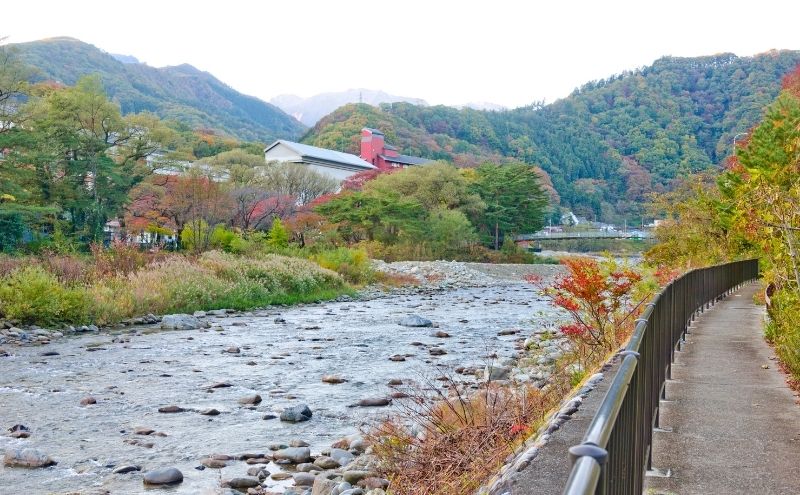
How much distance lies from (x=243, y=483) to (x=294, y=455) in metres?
0.94

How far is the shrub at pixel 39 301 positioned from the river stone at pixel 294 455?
1292 centimetres

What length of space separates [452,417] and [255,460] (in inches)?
87.0

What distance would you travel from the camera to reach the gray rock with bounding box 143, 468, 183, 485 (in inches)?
287

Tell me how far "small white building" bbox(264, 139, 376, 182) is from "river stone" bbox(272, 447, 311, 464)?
6851 cm

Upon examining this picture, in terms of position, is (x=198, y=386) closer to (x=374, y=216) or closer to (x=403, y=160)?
(x=374, y=216)

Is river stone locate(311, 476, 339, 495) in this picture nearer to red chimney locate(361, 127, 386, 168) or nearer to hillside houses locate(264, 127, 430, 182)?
hillside houses locate(264, 127, 430, 182)

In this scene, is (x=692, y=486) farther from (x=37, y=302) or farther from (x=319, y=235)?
(x=319, y=235)

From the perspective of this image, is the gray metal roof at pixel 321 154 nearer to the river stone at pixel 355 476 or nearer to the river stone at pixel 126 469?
the river stone at pixel 126 469

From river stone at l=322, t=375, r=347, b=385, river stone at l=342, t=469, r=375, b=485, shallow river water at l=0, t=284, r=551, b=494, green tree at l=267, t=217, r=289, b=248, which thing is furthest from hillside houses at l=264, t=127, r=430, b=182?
river stone at l=342, t=469, r=375, b=485

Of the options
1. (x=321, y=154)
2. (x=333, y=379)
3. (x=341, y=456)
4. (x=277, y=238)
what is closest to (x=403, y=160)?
(x=321, y=154)

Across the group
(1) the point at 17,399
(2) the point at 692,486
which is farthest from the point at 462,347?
(2) the point at 692,486

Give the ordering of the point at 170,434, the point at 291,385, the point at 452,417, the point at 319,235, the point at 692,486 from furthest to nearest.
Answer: the point at 319,235 → the point at 291,385 → the point at 170,434 → the point at 452,417 → the point at 692,486

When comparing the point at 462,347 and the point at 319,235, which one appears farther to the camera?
the point at 319,235

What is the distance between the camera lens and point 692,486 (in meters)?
4.90
